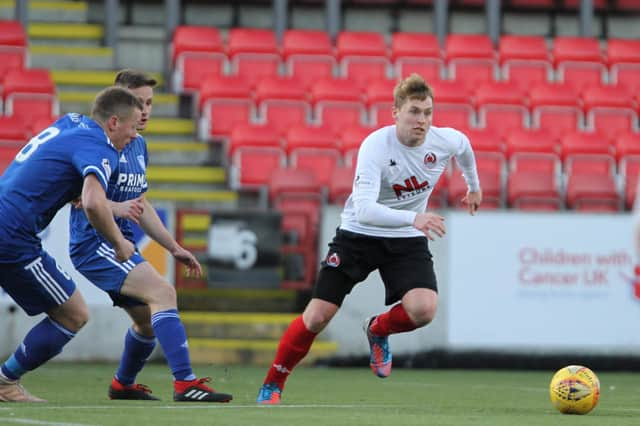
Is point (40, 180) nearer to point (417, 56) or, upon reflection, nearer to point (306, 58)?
point (306, 58)

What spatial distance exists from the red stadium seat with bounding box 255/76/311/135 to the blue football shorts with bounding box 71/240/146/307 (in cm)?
886

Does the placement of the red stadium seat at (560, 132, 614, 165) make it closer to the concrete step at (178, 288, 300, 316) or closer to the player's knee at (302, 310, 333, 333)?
the concrete step at (178, 288, 300, 316)

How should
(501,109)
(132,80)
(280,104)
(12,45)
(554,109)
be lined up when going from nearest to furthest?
(132,80), (280,104), (12,45), (501,109), (554,109)

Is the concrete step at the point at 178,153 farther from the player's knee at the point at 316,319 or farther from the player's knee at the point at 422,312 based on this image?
the player's knee at the point at 422,312

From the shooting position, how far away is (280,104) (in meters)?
16.5

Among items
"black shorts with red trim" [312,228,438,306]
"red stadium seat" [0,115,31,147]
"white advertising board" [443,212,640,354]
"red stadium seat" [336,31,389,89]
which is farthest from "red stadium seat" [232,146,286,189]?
"black shorts with red trim" [312,228,438,306]

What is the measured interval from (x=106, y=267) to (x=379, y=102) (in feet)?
31.2

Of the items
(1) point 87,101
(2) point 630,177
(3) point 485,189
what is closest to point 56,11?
(1) point 87,101

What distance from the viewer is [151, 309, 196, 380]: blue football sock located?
728 cm

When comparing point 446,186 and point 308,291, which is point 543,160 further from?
point 308,291

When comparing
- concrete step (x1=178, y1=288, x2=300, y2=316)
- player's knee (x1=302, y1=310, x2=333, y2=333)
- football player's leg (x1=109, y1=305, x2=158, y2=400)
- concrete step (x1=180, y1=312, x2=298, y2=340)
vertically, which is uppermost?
player's knee (x1=302, y1=310, x2=333, y2=333)

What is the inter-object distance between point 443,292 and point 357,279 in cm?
516

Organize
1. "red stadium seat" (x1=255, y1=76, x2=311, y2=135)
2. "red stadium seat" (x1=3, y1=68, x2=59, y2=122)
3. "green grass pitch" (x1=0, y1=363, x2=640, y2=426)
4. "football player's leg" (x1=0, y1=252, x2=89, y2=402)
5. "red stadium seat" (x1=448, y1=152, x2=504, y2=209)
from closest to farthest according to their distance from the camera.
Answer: "green grass pitch" (x1=0, y1=363, x2=640, y2=426) < "football player's leg" (x1=0, y1=252, x2=89, y2=402) < "red stadium seat" (x1=448, y1=152, x2=504, y2=209) < "red stadium seat" (x1=3, y1=68, x2=59, y2=122) < "red stadium seat" (x1=255, y1=76, x2=311, y2=135)

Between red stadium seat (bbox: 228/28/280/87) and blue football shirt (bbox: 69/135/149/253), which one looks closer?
blue football shirt (bbox: 69/135/149/253)
